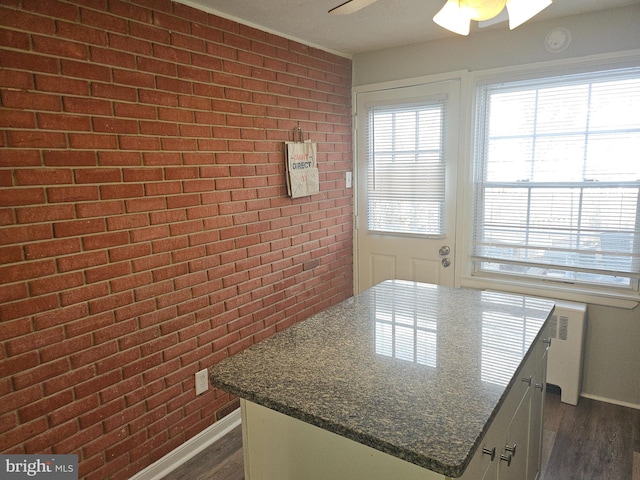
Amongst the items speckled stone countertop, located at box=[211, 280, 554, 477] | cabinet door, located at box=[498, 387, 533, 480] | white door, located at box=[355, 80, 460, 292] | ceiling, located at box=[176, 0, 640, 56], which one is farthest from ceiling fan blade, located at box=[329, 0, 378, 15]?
white door, located at box=[355, 80, 460, 292]

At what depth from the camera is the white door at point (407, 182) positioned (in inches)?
120

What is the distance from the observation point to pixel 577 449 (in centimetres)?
226

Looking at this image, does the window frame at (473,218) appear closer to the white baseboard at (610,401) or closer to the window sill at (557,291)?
the window sill at (557,291)

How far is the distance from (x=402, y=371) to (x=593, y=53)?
7.52 ft

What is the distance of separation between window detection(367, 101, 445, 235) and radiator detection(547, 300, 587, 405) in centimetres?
98

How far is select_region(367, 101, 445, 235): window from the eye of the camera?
10.1 feet

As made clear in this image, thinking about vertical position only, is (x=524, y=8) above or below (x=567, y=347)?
above

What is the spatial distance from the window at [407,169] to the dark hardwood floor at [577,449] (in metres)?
1.46

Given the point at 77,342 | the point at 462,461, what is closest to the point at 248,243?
the point at 77,342

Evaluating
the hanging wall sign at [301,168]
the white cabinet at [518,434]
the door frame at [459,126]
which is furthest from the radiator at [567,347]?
the hanging wall sign at [301,168]

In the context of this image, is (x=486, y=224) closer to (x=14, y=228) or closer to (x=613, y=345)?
(x=613, y=345)

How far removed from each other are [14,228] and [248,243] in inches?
47.6

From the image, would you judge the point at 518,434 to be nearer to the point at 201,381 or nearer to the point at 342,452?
the point at 342,452

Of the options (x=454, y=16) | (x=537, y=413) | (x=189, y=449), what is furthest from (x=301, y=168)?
(x=537, y=413)
